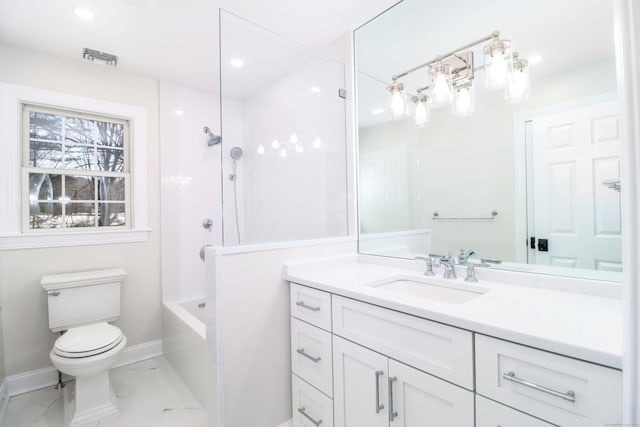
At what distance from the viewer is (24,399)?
2043 millimetres

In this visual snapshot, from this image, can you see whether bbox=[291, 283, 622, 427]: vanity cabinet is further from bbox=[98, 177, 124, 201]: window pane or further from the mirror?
→ bbox=[98, 177, 124, 201]: window pane

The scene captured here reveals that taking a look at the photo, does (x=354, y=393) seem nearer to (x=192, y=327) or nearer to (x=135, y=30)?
(x=192, y=327)

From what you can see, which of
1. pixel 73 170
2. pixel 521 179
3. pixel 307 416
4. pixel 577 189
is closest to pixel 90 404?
pixel 307 416

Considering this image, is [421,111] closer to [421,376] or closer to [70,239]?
[421,376]

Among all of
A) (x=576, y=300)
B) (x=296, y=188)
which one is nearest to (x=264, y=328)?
(x=296, y=188)

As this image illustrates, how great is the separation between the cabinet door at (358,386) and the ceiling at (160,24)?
69.2 inches

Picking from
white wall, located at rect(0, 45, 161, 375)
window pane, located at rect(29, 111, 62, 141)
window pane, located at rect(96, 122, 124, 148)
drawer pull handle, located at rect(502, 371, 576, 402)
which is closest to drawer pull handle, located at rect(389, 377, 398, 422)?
drawer pull handle, located at rect(502, 371, 576, 402)

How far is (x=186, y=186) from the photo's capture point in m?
2.81

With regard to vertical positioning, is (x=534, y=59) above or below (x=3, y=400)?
above

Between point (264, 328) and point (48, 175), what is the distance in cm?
214

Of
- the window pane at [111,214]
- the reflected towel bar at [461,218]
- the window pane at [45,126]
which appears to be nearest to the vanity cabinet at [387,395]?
the reflected towel bar at [461,218]

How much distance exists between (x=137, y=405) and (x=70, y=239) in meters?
1.32

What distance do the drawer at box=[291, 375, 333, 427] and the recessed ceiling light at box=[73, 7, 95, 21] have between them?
243 centimetres

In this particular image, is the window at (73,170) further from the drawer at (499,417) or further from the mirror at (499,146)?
the drawer at (499,417)
